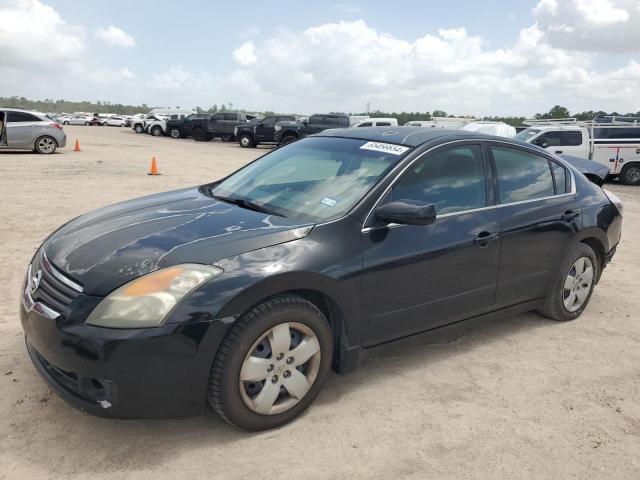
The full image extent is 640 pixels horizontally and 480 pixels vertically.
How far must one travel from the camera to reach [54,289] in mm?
2807

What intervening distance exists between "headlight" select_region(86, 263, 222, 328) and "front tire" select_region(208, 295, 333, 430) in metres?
0.31

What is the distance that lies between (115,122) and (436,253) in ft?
208

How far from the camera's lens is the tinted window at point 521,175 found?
13.3 feet

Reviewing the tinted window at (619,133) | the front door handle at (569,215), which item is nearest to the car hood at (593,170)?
the front door handle at (569,215)

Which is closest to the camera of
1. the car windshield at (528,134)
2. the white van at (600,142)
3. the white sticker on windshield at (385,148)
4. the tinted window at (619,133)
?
the white sticker on windshield at (385,148)

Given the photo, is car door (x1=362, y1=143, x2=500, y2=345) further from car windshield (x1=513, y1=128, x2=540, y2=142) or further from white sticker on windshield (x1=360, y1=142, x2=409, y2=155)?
car windshield (x1=513, y1=128, x2=540, y2=142)

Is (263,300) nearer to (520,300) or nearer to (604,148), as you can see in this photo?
(520,300)

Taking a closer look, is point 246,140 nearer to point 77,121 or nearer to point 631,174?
point 631,174

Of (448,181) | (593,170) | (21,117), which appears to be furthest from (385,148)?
(21,117)

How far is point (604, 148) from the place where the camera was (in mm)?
15719

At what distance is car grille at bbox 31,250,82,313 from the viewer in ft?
8.84

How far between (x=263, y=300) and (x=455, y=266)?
57.1 inches

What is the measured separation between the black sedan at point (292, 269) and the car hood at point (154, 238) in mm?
11

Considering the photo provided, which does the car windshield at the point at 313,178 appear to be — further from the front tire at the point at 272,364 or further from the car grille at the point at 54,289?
the car grille at the point at 54,289
